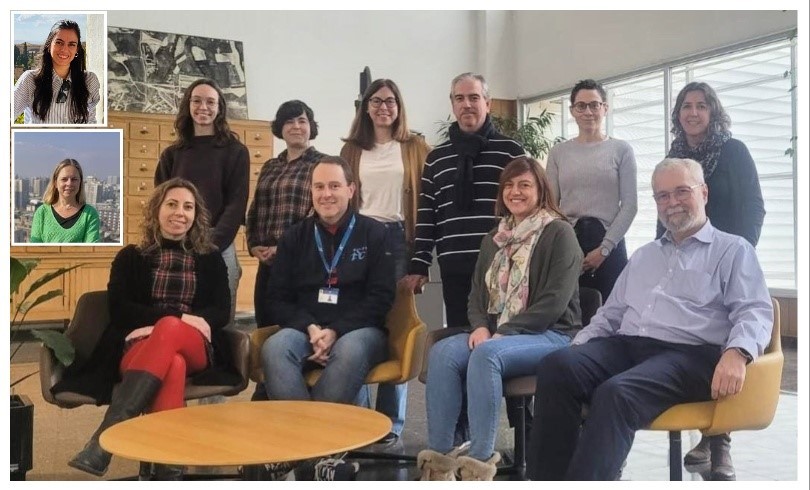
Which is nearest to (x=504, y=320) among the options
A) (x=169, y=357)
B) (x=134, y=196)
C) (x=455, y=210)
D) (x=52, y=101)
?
(x=455, y=210)

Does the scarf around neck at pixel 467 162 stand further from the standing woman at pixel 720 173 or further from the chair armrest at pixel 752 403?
the chair armrest at pixel 752 403

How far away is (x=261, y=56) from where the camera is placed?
24.8ft

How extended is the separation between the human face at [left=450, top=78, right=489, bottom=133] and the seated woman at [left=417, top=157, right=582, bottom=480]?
1.34 feet

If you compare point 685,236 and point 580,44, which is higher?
point 580,44

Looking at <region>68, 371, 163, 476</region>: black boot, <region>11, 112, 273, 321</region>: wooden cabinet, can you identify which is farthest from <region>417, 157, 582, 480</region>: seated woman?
<region>11, 112, 273, 321</region>: wooden cabinet

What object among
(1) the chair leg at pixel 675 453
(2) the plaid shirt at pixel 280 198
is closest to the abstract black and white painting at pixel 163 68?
(2) the plaid shirt at pixel 280 198

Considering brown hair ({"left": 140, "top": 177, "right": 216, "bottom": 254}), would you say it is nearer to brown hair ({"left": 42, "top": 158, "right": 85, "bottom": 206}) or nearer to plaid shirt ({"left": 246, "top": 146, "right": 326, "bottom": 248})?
plaid shirt ({"left": 246, "top": 146, "right": 326, "bottom": 248})

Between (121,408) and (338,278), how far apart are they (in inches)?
35.6

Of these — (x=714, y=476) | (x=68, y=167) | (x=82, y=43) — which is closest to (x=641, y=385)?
(x=714, y=476)

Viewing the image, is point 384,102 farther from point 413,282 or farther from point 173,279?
point 173,279

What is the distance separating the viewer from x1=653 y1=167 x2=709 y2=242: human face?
2434 mm

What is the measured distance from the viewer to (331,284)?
3.02 meters

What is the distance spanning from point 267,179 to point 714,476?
2.14 metres

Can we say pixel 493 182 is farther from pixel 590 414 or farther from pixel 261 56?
pixel 261 56
